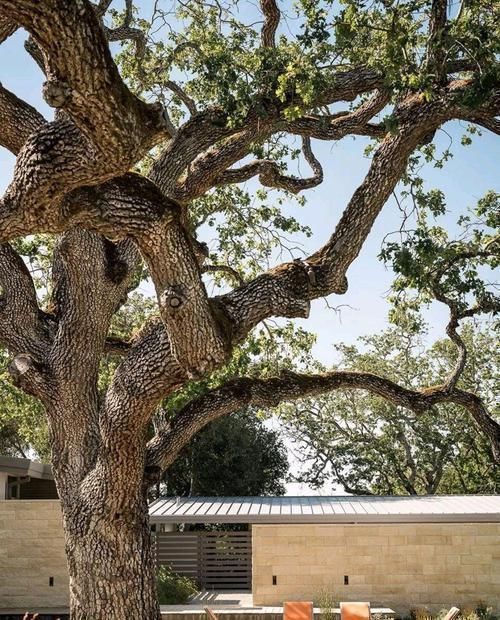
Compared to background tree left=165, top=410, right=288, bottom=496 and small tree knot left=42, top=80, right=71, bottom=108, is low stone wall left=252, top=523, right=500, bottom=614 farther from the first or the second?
small tree knot left=42, top=80, right=71, bottom=108

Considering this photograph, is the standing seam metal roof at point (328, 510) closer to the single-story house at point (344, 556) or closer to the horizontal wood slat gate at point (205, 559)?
the single-story house at point (344, 556)

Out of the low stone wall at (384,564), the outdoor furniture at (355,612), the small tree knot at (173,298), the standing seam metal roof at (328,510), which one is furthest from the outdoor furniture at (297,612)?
the small tree knot at (173,298)

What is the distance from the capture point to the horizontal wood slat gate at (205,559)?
19859mm

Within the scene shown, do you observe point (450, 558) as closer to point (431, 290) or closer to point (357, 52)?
point (431, 290)

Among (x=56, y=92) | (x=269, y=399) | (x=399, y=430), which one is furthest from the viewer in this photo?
(x=399, y=430)

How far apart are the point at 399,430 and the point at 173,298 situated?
23528 millimetres

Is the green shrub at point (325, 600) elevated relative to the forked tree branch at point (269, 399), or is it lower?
lower

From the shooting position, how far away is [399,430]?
29281 millimetres

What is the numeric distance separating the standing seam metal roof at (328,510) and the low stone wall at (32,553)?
2.18 metres

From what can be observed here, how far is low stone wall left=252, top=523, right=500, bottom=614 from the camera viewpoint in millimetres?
16406

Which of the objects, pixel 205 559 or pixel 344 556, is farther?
pixel 205 559

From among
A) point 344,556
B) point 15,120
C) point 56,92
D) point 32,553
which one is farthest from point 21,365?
point 344,556

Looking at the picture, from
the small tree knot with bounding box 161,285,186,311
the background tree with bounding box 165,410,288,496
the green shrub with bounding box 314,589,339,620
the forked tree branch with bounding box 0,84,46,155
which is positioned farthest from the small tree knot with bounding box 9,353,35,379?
the background tree with bounding box 165,410,288,496

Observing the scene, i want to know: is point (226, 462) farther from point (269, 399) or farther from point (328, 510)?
point (269, 399)
